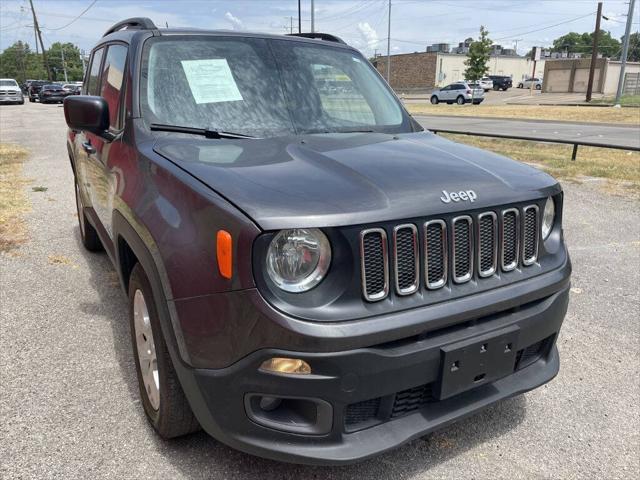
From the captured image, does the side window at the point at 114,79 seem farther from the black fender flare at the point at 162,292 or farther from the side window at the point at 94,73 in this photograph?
the black fender flare at the point at 162,292

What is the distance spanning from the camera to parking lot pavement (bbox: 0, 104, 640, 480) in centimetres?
239

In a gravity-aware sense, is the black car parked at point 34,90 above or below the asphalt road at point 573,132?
above

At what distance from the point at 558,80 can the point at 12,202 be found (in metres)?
67.7

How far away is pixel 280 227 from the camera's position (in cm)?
178

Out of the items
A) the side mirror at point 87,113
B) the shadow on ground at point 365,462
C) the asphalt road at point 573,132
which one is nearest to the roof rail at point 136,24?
the side mirror at point 87,113

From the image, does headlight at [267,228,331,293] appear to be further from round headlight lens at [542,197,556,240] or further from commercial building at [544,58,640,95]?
commercial building at [544,58,640,95]

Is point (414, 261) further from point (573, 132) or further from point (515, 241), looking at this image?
point (573, 132)

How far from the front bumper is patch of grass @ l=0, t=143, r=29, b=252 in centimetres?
446

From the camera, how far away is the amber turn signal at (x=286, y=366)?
1.82 metres

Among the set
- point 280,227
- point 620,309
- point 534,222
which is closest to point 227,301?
point 280,227

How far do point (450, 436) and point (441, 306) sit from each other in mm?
959

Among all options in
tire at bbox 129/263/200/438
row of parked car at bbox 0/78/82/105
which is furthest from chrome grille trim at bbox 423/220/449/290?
row of parked car at bbox 0/78/82/105

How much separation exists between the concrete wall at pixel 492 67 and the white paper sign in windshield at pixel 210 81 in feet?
267

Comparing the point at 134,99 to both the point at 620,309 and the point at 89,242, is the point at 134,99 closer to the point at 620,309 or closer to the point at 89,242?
the point at 89,242
